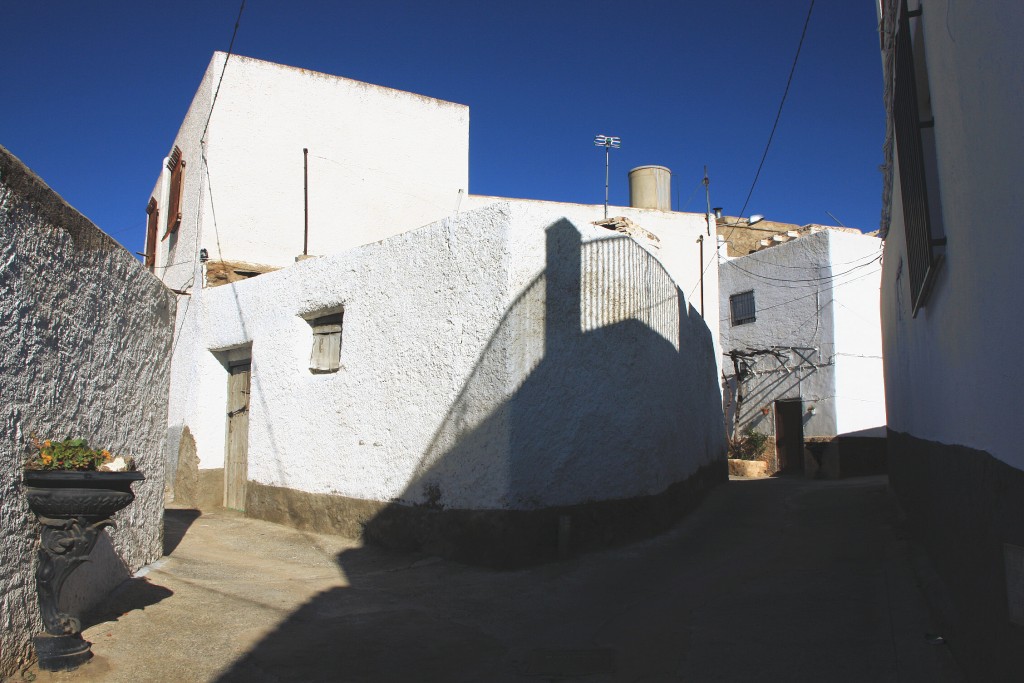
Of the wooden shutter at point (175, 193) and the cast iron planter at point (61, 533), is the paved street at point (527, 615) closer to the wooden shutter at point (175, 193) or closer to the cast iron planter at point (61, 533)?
the cast iron planter at point (61, 533)

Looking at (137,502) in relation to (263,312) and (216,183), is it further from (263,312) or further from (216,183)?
(216,183)

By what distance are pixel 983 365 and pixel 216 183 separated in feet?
37.5

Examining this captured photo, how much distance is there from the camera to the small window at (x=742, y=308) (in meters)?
20.7

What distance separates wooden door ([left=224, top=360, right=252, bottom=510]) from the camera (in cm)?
984

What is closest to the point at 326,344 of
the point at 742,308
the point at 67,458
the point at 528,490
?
the point at 528,490

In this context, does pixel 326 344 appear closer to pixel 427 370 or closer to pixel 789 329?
pixel 427 370

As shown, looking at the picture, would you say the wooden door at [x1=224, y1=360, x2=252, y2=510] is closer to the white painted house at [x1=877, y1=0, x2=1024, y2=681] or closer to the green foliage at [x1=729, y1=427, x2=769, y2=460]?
the white painted house at [x1=877, y1=0, x2=1024, y2=681]

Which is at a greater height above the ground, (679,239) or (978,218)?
(679,239)

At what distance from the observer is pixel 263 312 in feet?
30.9

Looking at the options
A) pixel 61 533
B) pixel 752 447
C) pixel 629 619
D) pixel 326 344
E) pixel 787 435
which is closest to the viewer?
pixel 61 533

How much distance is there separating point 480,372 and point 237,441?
189 inches

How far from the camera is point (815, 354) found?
1864 centimetres

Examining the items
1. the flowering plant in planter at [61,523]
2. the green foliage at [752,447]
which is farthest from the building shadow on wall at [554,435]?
the green foliage at [752,447]

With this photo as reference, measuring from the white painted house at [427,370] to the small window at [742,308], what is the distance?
888 centimetres
